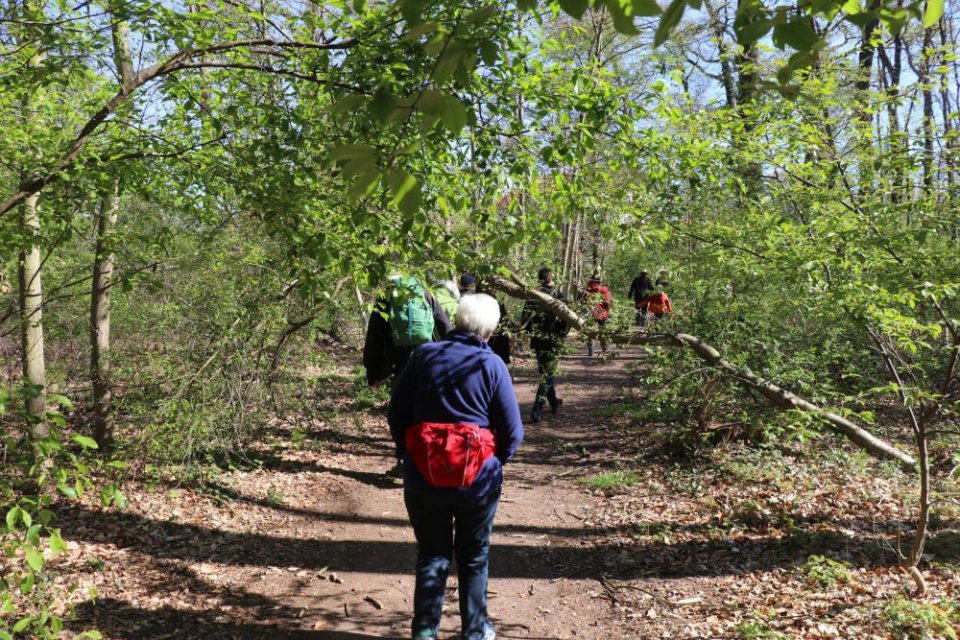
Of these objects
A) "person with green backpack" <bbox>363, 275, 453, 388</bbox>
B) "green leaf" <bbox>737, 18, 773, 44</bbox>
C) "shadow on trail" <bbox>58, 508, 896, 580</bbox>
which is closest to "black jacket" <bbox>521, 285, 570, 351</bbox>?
"person with green backpack" <bbox>363, 275, 453, 388</bbox>

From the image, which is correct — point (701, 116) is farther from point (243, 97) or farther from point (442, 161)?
point (243, 97)

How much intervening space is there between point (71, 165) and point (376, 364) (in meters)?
2.88

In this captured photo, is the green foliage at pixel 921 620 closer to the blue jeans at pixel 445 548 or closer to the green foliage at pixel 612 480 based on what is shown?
the blue jeans at pixel 445 548

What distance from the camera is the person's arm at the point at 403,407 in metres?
3.35

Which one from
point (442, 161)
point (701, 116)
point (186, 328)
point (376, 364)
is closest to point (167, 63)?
point (442, 161)

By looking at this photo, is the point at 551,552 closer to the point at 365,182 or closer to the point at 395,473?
the point at 395,473

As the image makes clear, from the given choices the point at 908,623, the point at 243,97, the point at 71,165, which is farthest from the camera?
the point at 243,97

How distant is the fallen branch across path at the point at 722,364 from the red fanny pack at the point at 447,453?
124 inches

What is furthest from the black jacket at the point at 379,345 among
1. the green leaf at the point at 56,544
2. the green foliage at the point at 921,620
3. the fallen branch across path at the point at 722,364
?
the green foliage at the point at 921,620

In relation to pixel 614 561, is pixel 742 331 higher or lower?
higher

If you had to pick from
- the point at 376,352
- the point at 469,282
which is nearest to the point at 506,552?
the point at 376,352

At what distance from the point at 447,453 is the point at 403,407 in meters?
0.39

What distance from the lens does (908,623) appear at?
3543mm

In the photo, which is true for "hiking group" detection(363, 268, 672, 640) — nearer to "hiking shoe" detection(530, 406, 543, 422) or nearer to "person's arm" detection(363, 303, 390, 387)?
"person's arm" detection(363, 303, 390, 387)
